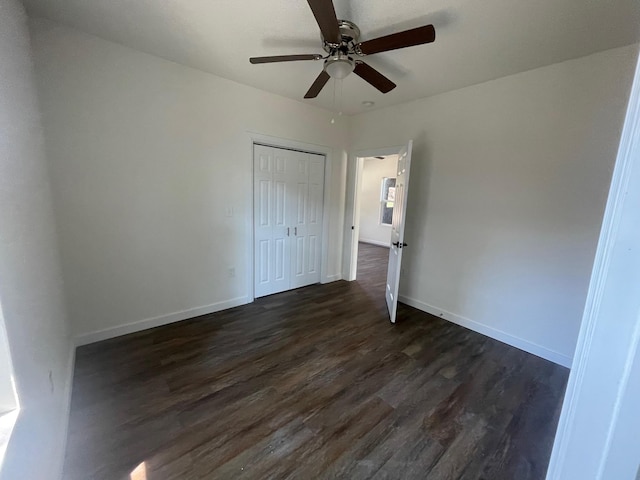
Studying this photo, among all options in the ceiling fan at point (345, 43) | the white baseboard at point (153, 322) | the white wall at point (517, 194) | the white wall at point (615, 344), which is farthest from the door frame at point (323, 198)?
the white wall at point (615, 344)

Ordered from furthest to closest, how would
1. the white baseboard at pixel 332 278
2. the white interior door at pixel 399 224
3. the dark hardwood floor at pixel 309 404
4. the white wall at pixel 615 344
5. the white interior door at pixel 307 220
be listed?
the white baseboard at pixel 332 278
the white interior door at pixel 307 220
the white interior door at pixel 399 224
the dark hardwood floor at pixel 309 404
the white wall at pixel 615 344

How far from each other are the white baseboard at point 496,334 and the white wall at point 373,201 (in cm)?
419

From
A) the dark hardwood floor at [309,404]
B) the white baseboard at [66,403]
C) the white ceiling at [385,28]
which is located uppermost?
the white ceiling at [385,28]

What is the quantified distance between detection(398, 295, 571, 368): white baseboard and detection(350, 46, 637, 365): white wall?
10mm

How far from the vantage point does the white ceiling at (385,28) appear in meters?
1.68

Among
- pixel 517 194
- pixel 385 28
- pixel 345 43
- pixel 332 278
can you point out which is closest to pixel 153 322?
pixel 332 278

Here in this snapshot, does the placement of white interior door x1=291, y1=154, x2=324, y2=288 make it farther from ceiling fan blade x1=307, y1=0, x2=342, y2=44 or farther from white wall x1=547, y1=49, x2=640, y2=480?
white wall x1=547, y1=49, x2=640, y2=480

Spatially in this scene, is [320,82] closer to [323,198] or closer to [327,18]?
[327,18]

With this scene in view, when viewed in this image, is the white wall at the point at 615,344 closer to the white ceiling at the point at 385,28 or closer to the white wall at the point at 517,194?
the white ceiling at the point at 385,28

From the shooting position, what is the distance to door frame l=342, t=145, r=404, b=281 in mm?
4098

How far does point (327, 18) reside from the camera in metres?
1.45

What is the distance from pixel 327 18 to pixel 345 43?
0.39 meters

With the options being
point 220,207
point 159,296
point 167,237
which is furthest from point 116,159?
point 159,296

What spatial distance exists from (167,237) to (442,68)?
10.3 feet
